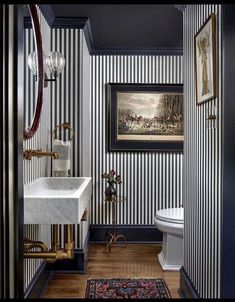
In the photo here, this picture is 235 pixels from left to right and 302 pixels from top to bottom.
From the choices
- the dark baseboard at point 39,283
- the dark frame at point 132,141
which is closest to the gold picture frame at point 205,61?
the dark baseboard at point 39,283

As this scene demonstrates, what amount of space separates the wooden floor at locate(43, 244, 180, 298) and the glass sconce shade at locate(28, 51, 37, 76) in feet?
5.87

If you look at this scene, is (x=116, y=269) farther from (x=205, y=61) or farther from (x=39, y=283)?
(x=205, y=61)

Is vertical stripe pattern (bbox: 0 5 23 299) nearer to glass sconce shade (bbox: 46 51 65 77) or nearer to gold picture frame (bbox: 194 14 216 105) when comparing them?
gold picture frame (bbox: 194 14 216 105)

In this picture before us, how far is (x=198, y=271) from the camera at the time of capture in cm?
235

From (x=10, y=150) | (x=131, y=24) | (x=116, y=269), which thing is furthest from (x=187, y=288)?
(x=131, y=24)

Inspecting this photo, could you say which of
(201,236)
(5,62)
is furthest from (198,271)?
(5,62)

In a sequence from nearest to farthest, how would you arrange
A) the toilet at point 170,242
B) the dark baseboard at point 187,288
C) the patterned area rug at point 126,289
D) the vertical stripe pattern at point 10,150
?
the vertical stripe pattern at point 10,150, the dark baseboard at point 187,288, the patterned area rug at point 126,289, the toilet at point 170,242

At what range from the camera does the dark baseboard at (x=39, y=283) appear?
8.01ft

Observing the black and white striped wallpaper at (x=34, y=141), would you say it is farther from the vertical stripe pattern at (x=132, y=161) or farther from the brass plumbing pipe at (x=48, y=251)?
the vertical stripe pattern at (x=132, y=161)

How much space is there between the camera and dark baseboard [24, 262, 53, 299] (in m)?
2.44

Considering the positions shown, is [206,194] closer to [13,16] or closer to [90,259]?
[13,16]

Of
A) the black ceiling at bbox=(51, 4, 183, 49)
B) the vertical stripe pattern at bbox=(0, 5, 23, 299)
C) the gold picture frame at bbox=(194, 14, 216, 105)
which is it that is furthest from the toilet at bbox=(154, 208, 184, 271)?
the vertical stripe pattern at bbox=(0, 5, 23, 299)

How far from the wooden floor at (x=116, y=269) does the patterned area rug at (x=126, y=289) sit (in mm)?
64

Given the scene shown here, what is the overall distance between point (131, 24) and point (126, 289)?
2.54 meters
